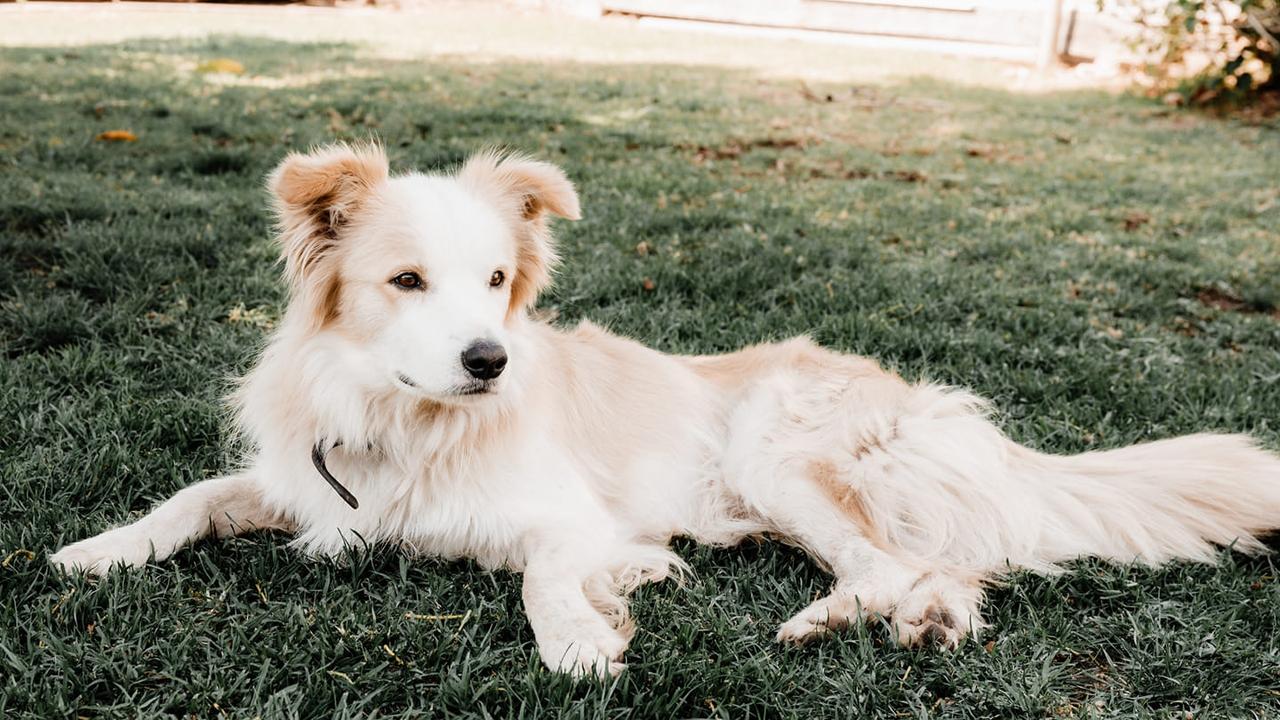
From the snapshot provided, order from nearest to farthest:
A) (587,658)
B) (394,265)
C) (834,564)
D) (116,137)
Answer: (587,658) → (394,265) → (834,564) → (116,137)

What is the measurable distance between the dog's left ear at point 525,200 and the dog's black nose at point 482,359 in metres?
0.59

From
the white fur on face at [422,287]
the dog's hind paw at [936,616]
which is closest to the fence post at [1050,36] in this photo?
the dog's hind paw at [936,616]

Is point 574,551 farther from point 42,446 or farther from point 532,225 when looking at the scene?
point 42,446

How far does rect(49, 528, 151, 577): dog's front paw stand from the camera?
2496 mm

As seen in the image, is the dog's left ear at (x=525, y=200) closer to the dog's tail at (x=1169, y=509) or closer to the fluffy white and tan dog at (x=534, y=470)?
the fluffy white and tan dog at (x=534, y=470)

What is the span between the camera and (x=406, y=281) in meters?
2.67

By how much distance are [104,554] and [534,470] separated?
4.22 feet

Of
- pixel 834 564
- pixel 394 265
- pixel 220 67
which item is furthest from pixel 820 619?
pixel 220 67

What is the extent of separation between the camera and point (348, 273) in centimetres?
271

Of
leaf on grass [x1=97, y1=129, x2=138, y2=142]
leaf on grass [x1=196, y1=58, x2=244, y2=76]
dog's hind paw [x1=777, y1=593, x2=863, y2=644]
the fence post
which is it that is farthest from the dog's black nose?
the fence post

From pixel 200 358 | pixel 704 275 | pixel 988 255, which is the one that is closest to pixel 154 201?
pixel 200 358

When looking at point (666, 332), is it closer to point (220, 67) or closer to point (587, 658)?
point (587, 658)

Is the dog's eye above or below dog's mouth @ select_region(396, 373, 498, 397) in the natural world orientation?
above

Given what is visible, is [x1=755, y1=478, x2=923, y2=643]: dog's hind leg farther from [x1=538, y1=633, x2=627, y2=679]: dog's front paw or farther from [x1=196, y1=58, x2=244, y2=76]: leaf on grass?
[x1=196, y1=58, x2=244, y2=76]: leaf on grass
